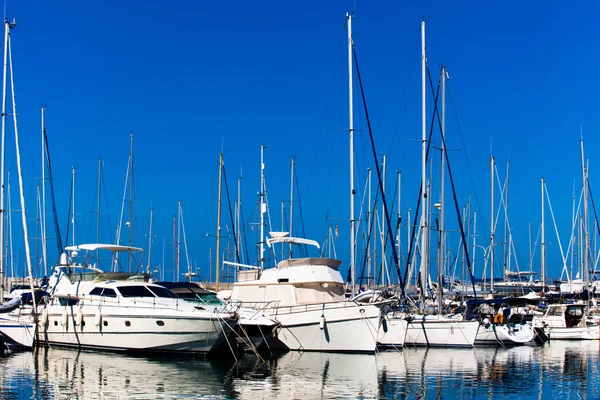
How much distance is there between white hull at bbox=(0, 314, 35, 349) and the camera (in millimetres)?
28625

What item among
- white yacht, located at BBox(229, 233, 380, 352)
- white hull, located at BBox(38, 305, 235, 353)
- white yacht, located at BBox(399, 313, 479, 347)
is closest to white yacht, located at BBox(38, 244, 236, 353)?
white hull, located at BBox(38, 305, 235, 353)

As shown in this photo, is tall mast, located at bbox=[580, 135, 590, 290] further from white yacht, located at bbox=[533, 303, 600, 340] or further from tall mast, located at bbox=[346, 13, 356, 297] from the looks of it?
tall mast, located at bbox=[346, 13, 356, 297]

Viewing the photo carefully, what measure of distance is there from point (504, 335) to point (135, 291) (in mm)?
17912

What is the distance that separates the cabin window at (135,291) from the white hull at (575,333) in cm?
2335

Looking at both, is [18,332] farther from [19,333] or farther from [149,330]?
[149,330]

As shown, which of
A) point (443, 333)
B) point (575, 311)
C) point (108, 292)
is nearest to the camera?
point (108, 292)

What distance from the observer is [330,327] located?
2962 cm

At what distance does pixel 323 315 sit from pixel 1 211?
14.1 meters

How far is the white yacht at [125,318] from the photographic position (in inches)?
1065

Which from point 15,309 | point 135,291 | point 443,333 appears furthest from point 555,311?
point 15,309

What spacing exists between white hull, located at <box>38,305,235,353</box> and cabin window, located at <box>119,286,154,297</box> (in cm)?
79

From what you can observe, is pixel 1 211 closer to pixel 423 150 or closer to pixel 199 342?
pixel 199 342

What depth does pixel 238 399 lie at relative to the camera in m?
19.4

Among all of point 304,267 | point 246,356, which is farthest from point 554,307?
point 246,356
